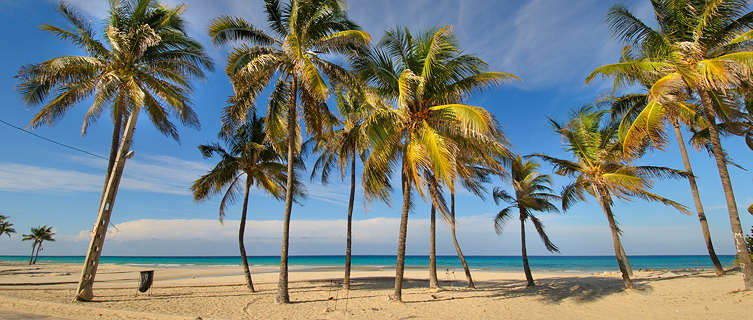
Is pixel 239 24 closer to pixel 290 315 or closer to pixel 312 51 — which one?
pixel 312 51

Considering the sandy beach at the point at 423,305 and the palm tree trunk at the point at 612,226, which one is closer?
the sandy beach at the point at 423,305

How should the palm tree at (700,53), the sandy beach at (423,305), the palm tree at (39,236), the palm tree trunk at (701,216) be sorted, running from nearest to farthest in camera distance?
the sandy beach at (423,305) < the palm tree at (700,53) < the palm tree trunk at (701,216) < the palm tree at (39,236)

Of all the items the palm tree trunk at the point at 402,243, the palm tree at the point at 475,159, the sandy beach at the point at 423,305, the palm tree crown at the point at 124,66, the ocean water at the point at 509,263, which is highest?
the palm tree crown at the point at 124,66

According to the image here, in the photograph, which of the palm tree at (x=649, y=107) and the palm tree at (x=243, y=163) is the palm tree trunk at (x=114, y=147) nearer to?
the palm tree at (x=243, y=163)

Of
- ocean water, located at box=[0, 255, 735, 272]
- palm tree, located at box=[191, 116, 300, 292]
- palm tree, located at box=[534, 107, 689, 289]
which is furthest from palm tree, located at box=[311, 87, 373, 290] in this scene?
ocean water, located at box=[0, 255, 735, 272]

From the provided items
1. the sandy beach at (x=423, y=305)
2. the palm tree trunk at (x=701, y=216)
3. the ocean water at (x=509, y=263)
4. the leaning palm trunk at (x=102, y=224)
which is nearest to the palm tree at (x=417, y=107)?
the sandy beach at (x=423, y=305)

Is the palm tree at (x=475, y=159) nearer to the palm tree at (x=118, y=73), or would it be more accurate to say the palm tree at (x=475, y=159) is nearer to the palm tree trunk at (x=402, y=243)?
the palm tree trunk at (x=402, y=243)

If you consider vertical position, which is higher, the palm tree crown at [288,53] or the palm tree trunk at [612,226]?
the palm tree crown at [288,53]

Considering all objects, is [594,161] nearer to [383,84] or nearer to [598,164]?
[598,164]

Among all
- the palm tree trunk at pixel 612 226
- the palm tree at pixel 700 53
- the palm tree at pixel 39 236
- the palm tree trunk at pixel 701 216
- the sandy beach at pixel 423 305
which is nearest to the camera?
the sandy beach at pixel 423 305

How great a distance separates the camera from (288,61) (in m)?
10.5

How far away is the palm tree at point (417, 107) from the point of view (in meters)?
9.02

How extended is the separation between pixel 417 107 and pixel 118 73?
914 cm

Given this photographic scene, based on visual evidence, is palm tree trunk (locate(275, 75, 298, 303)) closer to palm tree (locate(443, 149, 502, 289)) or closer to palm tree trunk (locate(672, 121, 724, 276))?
palm tree (locate(443, 149, 502, 289))
